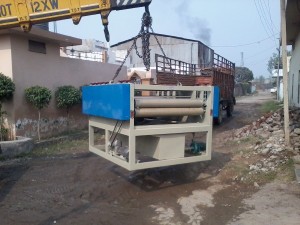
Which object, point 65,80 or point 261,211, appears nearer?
point 261,211

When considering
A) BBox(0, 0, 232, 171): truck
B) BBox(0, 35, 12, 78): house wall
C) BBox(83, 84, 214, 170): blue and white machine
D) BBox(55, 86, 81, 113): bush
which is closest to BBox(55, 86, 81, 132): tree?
BBox(55, 86, 81, 113): bush

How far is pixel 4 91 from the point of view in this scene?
9.30m

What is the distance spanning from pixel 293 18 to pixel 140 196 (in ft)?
35.9

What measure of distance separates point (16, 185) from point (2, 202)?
0.89 metres

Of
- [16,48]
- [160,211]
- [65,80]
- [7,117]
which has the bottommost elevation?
[160,211]

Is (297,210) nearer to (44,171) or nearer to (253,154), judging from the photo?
(253,154)

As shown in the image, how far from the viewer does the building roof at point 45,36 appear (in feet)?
31.8

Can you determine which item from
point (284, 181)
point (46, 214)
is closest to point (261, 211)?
point (284, 181)

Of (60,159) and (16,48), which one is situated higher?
(16,48)

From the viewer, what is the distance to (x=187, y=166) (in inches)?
275

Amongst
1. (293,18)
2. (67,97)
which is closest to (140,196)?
(67,97)

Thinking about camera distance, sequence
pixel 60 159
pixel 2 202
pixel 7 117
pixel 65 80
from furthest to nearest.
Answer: pixel 65 80 < pixel 7 117 < pixel 60 159 < pixel 2 202

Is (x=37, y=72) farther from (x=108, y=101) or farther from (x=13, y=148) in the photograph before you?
(x=108, y=101)

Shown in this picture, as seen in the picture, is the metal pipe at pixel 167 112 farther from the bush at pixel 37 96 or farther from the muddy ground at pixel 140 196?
the bush at pixel 37 96
